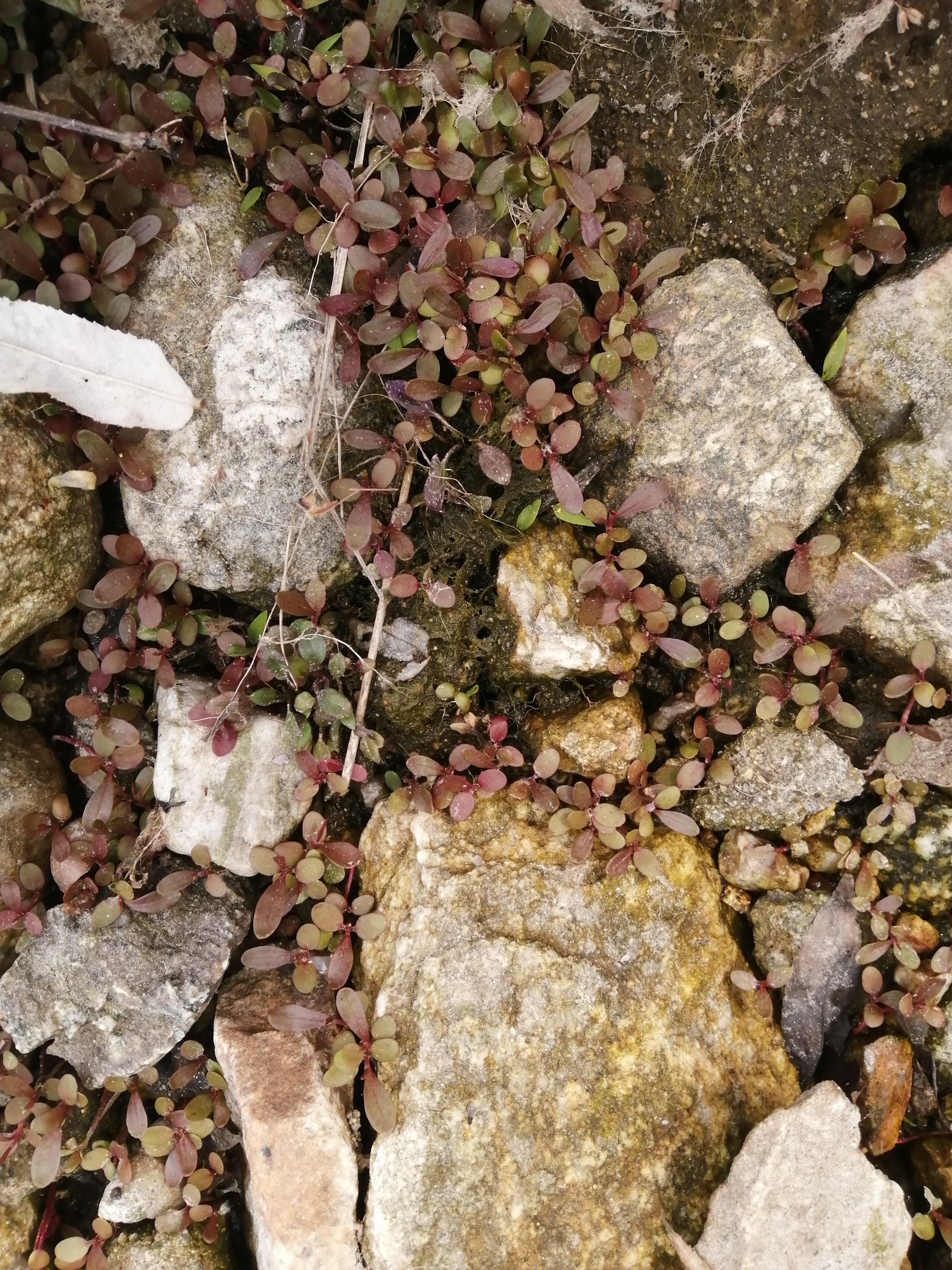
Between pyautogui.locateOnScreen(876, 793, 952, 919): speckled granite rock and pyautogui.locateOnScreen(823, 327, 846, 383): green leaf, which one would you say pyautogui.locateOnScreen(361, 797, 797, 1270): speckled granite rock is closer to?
pyautogui.locateOnScreen(876, 793, 952, 919): speckled granite rock

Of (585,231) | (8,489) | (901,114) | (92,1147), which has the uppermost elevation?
(901,114)

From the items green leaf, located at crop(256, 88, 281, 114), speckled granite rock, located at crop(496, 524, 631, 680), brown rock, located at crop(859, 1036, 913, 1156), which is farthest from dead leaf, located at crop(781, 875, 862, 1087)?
green leaf, located at crop(256, 88, 281, 114)

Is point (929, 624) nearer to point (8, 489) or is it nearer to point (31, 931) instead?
point (8, 489)

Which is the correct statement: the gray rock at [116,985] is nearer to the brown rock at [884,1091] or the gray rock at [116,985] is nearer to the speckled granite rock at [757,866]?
the speckled granite rock at [757,866]

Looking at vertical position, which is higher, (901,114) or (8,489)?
(901,114)

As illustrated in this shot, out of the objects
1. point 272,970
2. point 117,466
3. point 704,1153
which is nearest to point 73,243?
point 117,466

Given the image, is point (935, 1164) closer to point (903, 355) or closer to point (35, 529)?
point (903, 355)

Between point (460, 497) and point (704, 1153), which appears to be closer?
point (704, 1153)

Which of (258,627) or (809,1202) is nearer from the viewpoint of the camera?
(809,1202)

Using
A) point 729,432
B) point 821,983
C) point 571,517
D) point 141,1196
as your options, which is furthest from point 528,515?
point 141,1196
